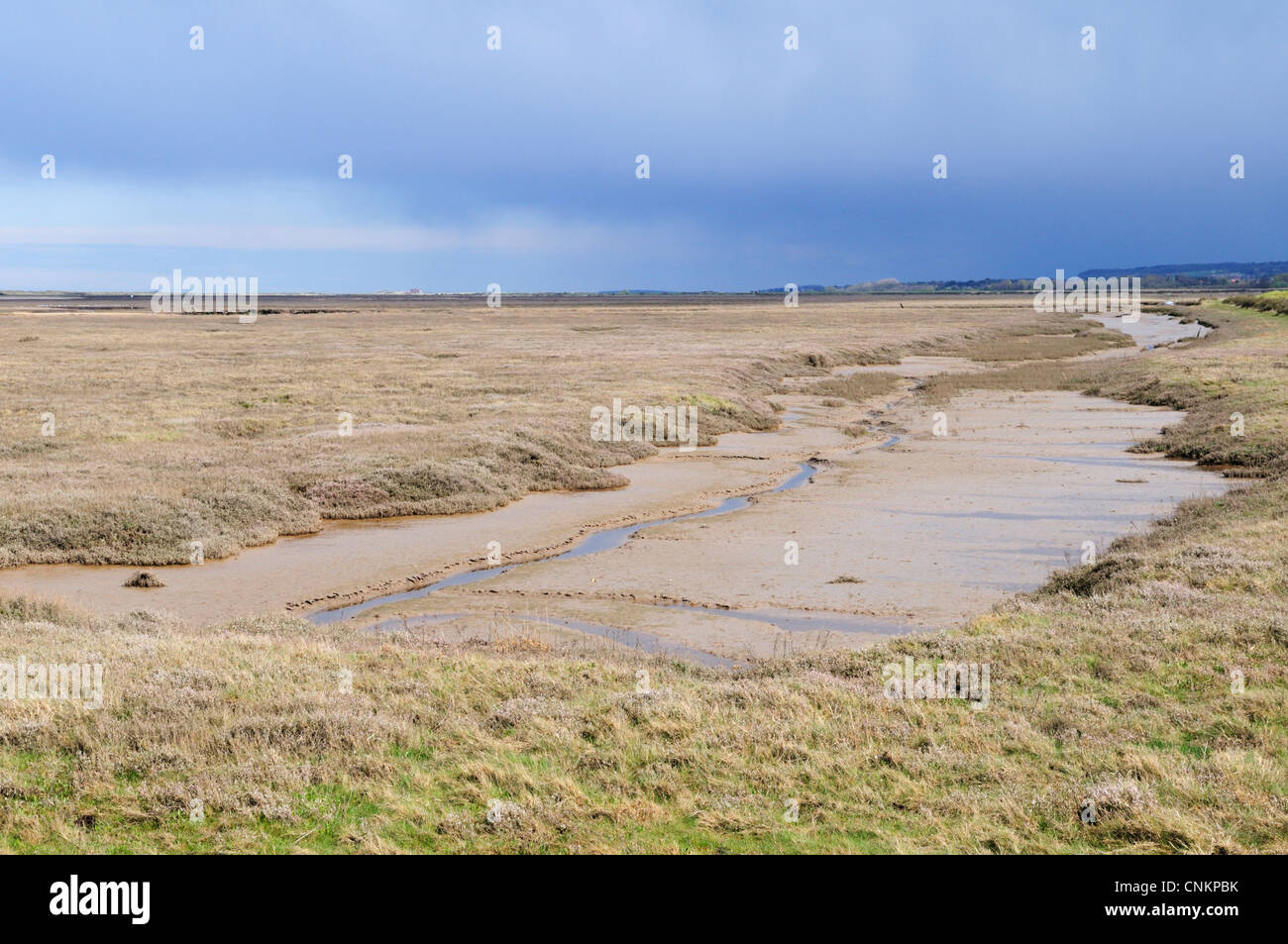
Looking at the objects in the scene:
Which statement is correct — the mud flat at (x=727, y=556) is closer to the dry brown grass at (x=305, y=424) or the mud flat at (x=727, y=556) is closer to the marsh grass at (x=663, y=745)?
the dry brown grass at (x=305, y=424)

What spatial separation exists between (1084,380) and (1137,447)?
25.3 metres

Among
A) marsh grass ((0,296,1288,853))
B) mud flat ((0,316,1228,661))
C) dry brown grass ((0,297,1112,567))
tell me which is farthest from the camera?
dry brown grass ((0,297,1112,567))

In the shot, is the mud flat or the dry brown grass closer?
the mud flat

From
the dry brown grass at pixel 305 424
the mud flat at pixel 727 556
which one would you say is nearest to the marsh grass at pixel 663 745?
the mud flat at pixel 727 556

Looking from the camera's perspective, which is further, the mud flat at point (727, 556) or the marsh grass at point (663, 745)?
the mud flat at point (727, 556)

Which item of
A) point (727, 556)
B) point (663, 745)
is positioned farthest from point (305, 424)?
point (663, 745)

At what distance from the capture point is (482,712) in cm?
1114

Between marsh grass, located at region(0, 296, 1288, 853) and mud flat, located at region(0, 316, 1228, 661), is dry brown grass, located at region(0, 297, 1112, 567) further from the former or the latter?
marsh grass, located at region(0, 296, 1288, 853)

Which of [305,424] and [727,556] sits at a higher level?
[305,424]

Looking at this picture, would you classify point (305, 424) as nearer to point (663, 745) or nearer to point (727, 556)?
point (727, 556)

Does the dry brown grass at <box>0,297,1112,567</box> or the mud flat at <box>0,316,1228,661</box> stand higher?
the dry brown grass at <box>0,297,1112,567</box>

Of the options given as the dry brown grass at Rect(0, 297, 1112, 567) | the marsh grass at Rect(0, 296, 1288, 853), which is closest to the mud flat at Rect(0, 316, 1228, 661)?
the dry brown grass at Rect(0, 297, 1112, 567)

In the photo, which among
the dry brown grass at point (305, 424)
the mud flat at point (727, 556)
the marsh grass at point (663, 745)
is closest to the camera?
the marsh grass at point (663, 745)
